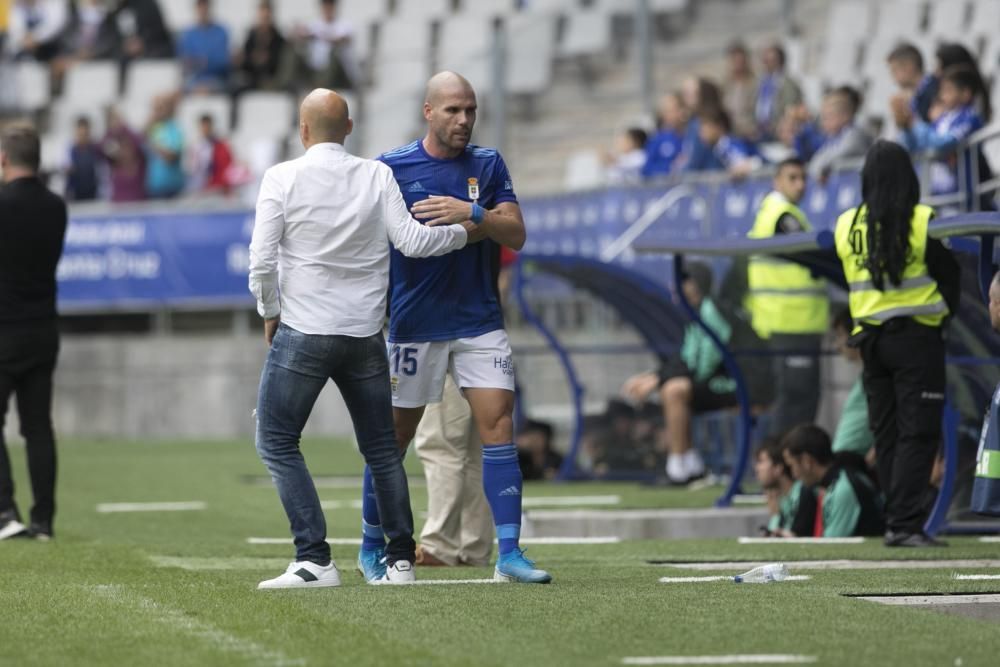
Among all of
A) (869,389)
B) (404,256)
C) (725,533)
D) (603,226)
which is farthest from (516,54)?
(404,256)

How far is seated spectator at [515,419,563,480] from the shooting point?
1717cm

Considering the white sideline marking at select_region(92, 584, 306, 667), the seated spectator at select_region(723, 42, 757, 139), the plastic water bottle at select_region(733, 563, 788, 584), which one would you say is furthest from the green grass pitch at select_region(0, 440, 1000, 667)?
the seated spectator at select_region(723, 42, 757, 139)

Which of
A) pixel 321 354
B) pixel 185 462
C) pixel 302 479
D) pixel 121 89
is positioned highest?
pixel 121 89

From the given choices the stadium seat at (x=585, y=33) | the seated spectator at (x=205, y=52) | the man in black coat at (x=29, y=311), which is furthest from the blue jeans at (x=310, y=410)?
the seated spectator at (x=205, y=52)

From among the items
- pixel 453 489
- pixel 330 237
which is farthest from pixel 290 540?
pixel 330 237

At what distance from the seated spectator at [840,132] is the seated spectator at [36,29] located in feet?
45.8

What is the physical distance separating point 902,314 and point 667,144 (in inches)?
372

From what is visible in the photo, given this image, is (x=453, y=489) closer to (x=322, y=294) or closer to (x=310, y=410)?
(x=310, y=410)

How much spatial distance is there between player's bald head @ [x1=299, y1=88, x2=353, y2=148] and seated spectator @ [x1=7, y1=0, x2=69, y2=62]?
778 inches

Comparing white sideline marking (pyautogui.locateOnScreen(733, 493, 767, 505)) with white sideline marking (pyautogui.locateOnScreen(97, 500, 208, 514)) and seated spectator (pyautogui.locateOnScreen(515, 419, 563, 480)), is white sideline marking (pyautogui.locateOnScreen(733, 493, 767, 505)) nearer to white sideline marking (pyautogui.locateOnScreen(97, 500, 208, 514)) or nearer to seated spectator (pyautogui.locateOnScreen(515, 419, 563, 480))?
seated spectator (pyautogui.locateOnScreen(515, 419, 563, 480))

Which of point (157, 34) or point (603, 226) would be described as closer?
point (603, 226)

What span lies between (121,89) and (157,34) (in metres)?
0.85

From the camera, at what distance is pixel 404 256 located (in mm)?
8805

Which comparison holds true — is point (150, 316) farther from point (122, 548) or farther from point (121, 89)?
point (122, 548)
